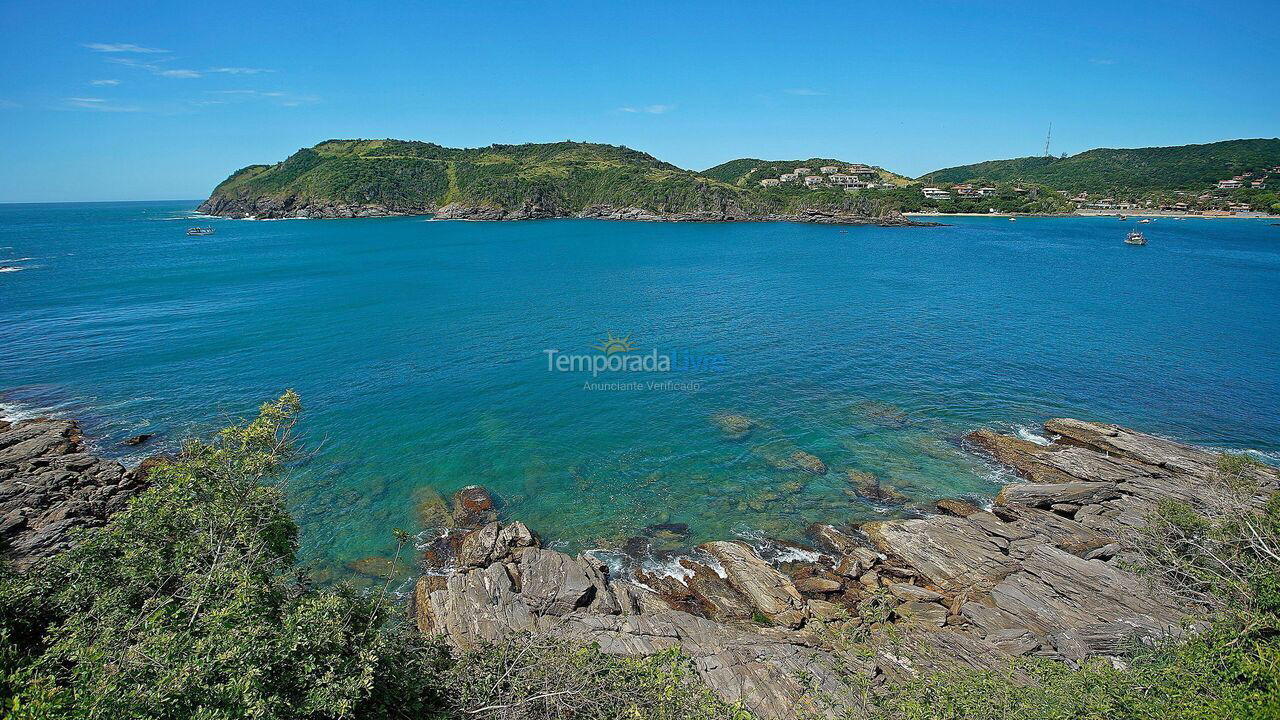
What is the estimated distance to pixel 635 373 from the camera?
55500 mm

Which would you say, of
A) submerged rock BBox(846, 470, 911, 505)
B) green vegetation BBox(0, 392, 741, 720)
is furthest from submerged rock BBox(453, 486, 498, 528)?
submerged rock BBox(846, 470, 911, 505)

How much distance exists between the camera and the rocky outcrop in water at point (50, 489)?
27.2 m

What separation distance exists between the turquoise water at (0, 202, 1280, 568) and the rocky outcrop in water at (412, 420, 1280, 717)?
3.62 meters

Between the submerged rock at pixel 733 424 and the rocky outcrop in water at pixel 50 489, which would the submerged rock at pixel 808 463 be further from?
the rocky outcrop in water at pixel 50 489

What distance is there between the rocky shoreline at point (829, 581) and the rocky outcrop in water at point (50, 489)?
0.36 ft

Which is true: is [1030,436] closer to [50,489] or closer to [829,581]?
[829,581]

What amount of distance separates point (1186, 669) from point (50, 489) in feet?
167

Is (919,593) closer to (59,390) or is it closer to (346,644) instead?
(346,644)

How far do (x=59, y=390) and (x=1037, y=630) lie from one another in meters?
70.8

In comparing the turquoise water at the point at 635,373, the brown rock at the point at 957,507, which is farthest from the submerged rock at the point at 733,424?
the brown rock at the point at 957,507

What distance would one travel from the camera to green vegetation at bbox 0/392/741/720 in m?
11.0

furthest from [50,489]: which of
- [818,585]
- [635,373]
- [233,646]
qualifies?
[818,585]

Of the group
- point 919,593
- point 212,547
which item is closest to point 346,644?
point 212,547

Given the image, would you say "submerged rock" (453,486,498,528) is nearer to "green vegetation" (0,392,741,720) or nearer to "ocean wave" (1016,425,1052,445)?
"green vegetation" (0,392,741,720)
